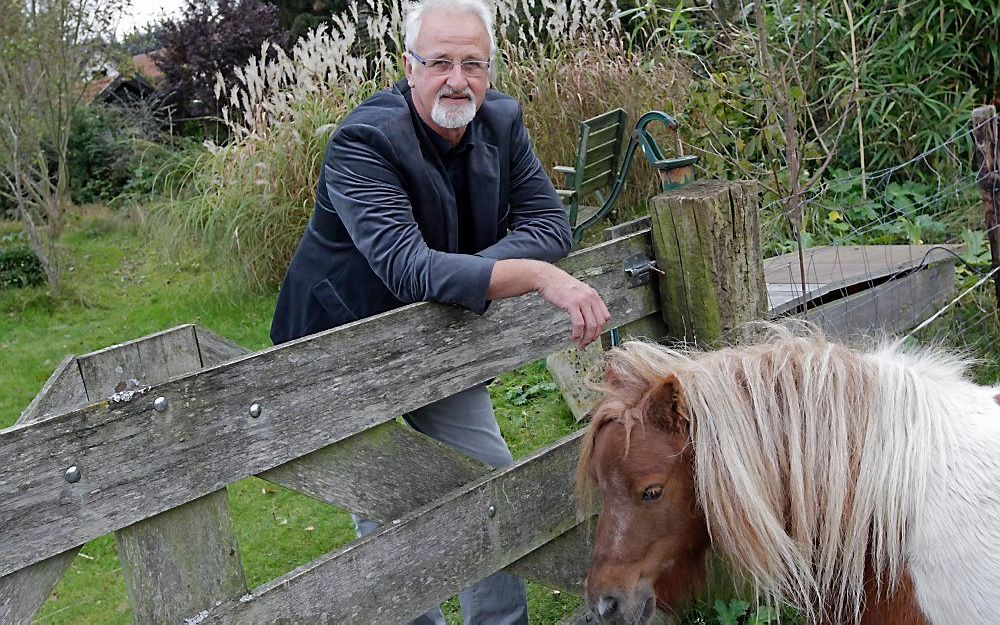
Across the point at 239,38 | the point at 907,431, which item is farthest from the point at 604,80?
the point at 239,38

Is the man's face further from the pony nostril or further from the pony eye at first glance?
the pony nostril

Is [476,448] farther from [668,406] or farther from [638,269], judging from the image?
[668,406]

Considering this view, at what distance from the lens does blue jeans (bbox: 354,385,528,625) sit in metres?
2.71

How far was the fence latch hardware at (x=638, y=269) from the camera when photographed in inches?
110

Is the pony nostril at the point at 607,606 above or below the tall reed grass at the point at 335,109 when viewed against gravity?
below

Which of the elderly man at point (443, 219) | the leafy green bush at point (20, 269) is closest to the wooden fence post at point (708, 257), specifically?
the elderly man at point (443, 219)

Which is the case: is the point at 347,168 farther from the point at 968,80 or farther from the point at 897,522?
the point at 968,80

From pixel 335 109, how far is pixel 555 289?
17.8ft

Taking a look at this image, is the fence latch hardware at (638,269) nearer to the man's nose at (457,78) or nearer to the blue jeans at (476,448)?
the blue jeans at (476,448)

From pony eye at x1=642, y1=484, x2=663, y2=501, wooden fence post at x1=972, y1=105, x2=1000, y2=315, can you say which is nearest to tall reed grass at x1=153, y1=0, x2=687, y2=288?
wooden fence post at x1=972, y1=105, x2=1000, y2=315

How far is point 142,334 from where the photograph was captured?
24.7 feet

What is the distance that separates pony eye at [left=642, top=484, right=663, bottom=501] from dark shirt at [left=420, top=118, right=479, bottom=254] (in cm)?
104

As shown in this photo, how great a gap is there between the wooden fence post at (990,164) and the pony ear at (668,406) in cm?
294

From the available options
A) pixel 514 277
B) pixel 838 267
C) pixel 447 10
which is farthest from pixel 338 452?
pixel 838 267
